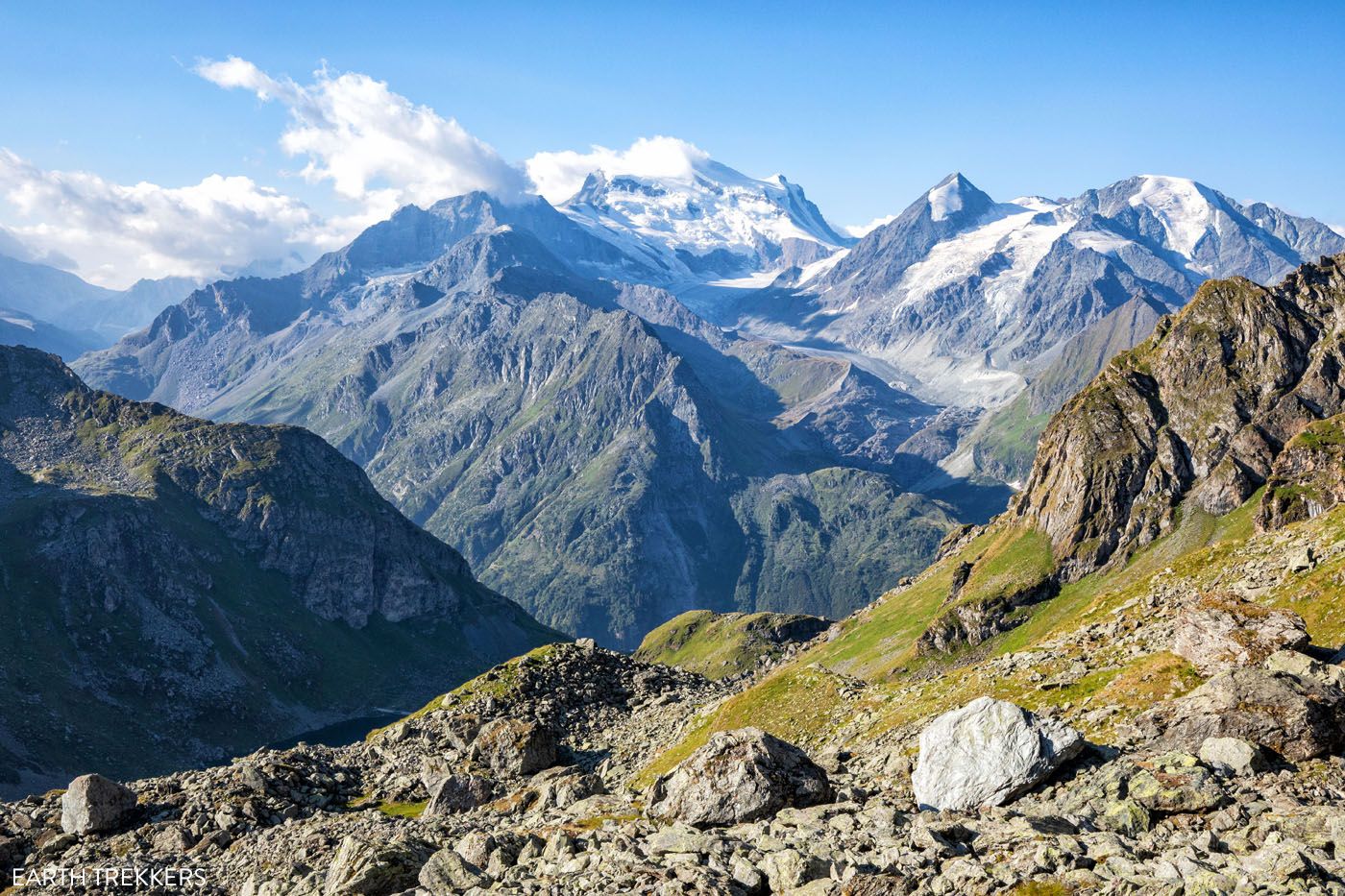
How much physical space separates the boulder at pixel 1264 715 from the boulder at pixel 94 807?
7660 centimetres

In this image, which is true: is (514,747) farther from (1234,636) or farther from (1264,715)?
(1264,715)

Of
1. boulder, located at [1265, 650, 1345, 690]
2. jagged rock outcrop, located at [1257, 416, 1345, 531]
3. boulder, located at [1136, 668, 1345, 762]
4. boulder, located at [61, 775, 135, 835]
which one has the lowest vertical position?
boulder, located at [61, 775, 135, 835]

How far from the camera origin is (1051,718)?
41719 mm

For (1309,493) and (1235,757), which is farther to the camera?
(1309,493)

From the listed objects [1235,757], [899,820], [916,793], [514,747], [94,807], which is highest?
[1235,757]

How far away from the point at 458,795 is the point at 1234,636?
2106 inches

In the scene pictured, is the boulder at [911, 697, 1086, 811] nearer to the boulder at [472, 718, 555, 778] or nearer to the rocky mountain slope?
the rocky mountain slope

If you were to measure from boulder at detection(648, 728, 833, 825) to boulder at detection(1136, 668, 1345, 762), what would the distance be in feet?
53.2

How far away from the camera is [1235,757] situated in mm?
36562

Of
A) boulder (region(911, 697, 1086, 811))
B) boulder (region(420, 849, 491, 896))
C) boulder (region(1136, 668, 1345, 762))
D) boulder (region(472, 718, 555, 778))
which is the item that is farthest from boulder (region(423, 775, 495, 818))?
boulder (region(1136, 668, 1345, 762))

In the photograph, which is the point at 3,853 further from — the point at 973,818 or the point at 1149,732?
the point at 1149,732

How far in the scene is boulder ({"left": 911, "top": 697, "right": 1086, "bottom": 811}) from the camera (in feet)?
129

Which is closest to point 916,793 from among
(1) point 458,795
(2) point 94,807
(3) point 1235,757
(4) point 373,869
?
(3) point 1235,757

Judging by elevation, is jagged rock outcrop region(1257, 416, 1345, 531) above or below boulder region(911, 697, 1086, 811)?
below
